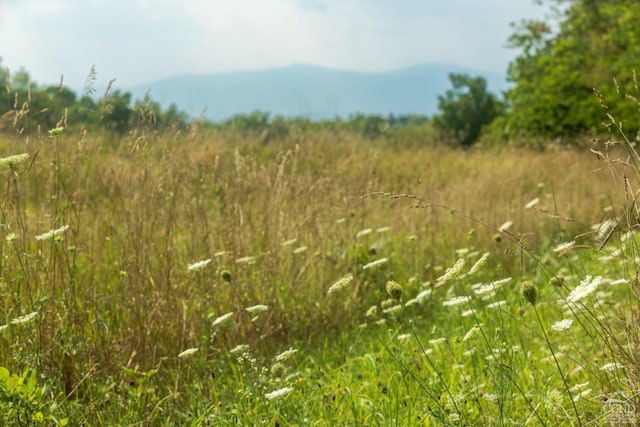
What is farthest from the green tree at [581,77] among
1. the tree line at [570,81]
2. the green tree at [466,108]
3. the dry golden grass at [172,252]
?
the green tree at [466,108]

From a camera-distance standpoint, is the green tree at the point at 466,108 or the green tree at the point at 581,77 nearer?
the green tree at the point at 581,77

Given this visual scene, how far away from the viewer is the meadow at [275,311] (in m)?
2.35

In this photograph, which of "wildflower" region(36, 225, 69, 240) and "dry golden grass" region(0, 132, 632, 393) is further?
"dry golden grass" region(0, 132, 632, 393)

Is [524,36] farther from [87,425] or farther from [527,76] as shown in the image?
[87,425]

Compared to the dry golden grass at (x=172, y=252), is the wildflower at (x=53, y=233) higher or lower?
higher

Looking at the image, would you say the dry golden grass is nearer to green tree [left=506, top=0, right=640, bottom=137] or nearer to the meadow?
the meadow

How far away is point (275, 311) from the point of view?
4012 mm

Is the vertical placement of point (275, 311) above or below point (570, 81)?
below

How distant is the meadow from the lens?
7.70 ft

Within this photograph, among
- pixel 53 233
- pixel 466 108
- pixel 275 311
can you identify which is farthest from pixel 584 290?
pixel 466 108

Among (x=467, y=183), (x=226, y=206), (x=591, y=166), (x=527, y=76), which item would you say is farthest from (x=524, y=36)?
(x=226, y=206)

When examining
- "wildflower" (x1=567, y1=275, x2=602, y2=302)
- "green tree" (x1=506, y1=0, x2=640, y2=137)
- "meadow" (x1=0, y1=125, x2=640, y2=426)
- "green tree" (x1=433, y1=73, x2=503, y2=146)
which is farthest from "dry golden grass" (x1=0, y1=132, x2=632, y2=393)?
"green tree" (x1=433, y1=73, x2=503, y2=146)

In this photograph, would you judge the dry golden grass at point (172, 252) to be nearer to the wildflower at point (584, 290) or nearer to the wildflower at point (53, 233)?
the wildflower at point (53, 233)

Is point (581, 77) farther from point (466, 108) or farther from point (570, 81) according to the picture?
point (466, 108)
